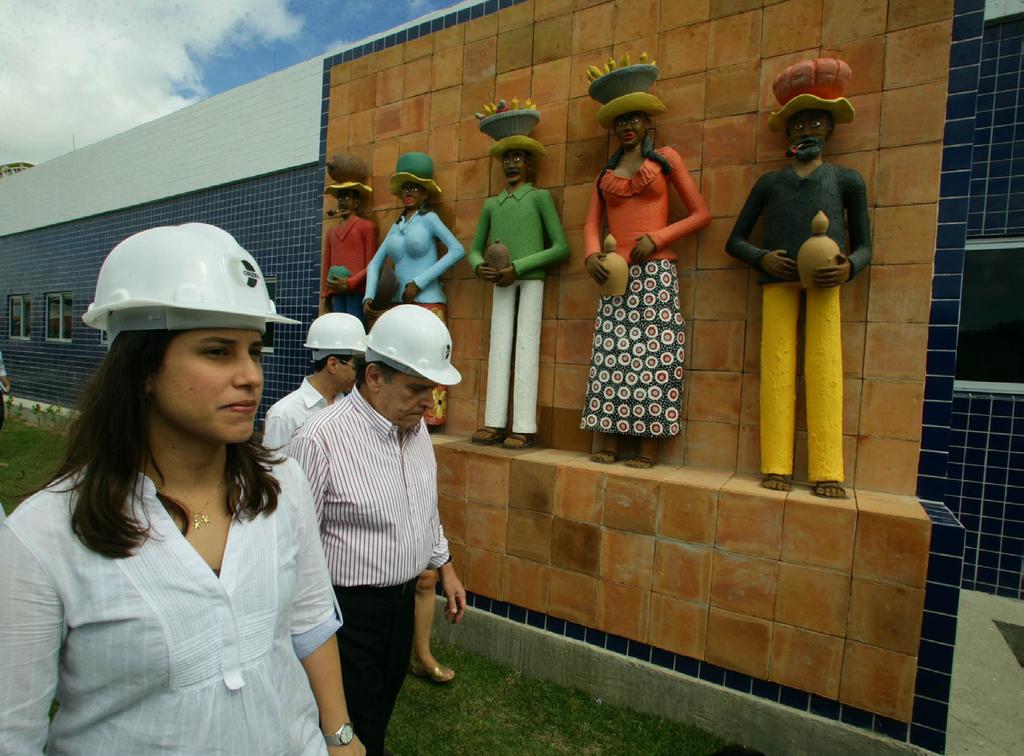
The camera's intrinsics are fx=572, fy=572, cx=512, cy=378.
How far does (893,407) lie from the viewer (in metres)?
2.68

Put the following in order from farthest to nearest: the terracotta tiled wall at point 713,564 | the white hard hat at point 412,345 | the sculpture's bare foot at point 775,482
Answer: the sculpture's bare foot at point 775,482
the terracotta tiled wall at point 713,564
the white hard hat at point 412,345

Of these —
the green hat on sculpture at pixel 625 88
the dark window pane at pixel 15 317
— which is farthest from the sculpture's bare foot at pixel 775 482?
the dark window pane at pixel 15 317

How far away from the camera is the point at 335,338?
337 centimetres

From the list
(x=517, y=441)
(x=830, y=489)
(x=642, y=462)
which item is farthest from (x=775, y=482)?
(x=517, y=441)

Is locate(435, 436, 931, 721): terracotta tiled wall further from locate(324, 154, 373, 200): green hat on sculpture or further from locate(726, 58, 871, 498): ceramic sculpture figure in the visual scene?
locate(324, 154, 373, 200): green hat on sculpture

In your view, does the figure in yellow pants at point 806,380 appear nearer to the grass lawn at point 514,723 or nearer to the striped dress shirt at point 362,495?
the grass lawn at point 514,723

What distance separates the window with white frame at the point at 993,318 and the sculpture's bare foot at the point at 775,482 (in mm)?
2432

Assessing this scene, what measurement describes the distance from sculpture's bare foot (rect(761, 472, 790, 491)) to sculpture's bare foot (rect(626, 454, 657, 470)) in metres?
0.58

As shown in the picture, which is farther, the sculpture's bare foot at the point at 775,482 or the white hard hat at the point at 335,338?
the white hard hat at the point at 335,338

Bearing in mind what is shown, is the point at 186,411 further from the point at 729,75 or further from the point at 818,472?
the point at 729,75

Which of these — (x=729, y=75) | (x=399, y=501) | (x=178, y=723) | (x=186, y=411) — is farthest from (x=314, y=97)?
(x=178, y=723)

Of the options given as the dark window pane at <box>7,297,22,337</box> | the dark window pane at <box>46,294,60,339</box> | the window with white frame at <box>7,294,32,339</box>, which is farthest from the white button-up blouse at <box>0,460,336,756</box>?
the dark window pane at <box>7,297,22,337</box>

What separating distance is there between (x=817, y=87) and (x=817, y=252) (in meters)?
0.80

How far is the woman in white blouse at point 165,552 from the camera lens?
0.94m
